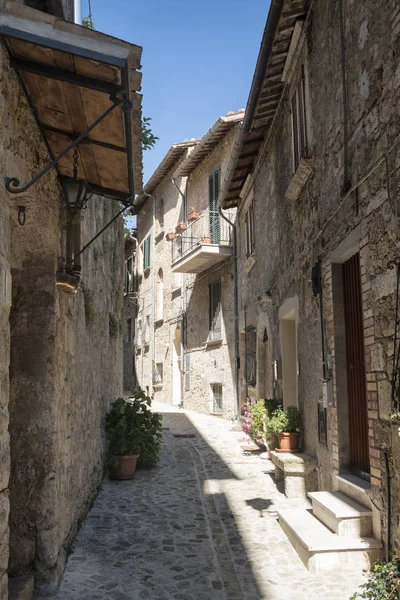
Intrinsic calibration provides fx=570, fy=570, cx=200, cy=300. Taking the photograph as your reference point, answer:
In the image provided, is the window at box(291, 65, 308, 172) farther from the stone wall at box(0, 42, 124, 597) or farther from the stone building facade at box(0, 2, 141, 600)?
the stone wall at box(0, 42, 124, 597)

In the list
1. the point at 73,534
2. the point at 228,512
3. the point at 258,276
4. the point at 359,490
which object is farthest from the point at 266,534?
the point at 258,276

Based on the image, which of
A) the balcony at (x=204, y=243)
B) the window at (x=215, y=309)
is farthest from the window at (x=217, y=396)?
the balcony at (x=204, y=243)

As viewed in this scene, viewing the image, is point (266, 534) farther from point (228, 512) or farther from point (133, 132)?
point (133, 132)

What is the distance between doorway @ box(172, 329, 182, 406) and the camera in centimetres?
2064

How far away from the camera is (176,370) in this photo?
20.8 meters

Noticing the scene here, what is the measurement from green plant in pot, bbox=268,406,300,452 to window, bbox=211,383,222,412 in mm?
9019

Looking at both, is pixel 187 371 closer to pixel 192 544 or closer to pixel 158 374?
pixel 158 374

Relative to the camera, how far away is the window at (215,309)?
16766mm

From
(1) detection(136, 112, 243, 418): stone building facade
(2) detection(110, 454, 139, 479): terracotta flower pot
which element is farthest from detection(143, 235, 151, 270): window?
(2) detection(110, 454, 139, 479): terracotta flower pot

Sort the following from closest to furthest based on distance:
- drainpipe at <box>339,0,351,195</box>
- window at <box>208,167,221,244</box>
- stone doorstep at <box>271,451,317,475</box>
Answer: drainpipe at <box>339,0,351,195</box>, stone doorstep at <box>271,451,317,475</box>, window at <box>208,167,221,244</box>

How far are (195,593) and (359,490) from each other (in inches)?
62.0

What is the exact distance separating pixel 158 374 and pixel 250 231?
38.0 feet

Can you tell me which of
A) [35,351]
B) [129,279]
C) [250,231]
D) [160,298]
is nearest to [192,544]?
[35,351]

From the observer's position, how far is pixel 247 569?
475 cm
